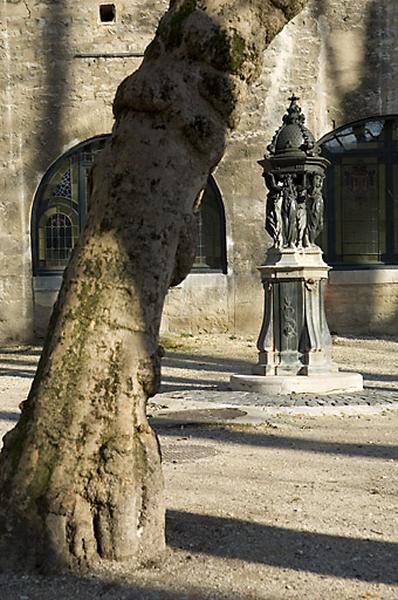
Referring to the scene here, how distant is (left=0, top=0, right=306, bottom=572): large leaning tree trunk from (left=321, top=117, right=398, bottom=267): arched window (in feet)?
43.6

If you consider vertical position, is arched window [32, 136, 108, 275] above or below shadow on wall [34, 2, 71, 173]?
below

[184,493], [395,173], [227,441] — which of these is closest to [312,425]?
[227,441]

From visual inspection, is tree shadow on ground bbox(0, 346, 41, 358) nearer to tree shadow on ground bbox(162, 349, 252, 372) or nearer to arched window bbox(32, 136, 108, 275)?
arched window bbox(32, 136, 108, 275)

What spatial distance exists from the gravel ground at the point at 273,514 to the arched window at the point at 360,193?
8.37 metres

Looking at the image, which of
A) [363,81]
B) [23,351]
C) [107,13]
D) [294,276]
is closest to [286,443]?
[294,276]

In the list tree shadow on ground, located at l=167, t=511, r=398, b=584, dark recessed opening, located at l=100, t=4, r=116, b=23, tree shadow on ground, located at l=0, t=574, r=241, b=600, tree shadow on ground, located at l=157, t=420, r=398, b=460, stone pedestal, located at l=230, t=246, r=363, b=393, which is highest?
dark recessed opening, located at l=100, t=4, r=116, b=23

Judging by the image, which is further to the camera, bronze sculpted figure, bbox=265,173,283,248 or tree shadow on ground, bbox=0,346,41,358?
tree shadow on ground, bbox=0,346,41,358

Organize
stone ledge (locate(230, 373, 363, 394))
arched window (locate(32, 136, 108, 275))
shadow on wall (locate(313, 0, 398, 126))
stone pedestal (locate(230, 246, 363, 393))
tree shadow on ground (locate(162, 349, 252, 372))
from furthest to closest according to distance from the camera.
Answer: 1. arched window (locate(32, 136, 108, 275))
2. shadow on wall (locate(313, 0, 398, 126))
3. tree shadow on ground (locate(162, 349, 252, 372))
4. stone pedestal (locate(230, 246, 363, 393))
5. stone ledge (locate(230, 373, 363, 394))

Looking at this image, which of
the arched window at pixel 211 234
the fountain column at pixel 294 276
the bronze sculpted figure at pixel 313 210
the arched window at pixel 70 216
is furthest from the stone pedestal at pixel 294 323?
the arched window at pixel 70 216

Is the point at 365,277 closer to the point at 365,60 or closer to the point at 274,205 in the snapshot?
the point at 365,60

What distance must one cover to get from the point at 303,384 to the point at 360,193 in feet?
28.6

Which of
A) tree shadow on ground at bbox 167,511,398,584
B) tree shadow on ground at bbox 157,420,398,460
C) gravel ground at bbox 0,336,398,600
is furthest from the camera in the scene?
tree shadow on ground at bbox 157,420,398,460

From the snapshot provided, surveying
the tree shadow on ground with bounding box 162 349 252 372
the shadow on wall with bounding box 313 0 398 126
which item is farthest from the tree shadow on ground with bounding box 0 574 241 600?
the shadow on wall with bounding box 313 0 398 126

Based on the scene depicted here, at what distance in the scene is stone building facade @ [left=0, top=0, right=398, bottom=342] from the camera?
53.3ft
